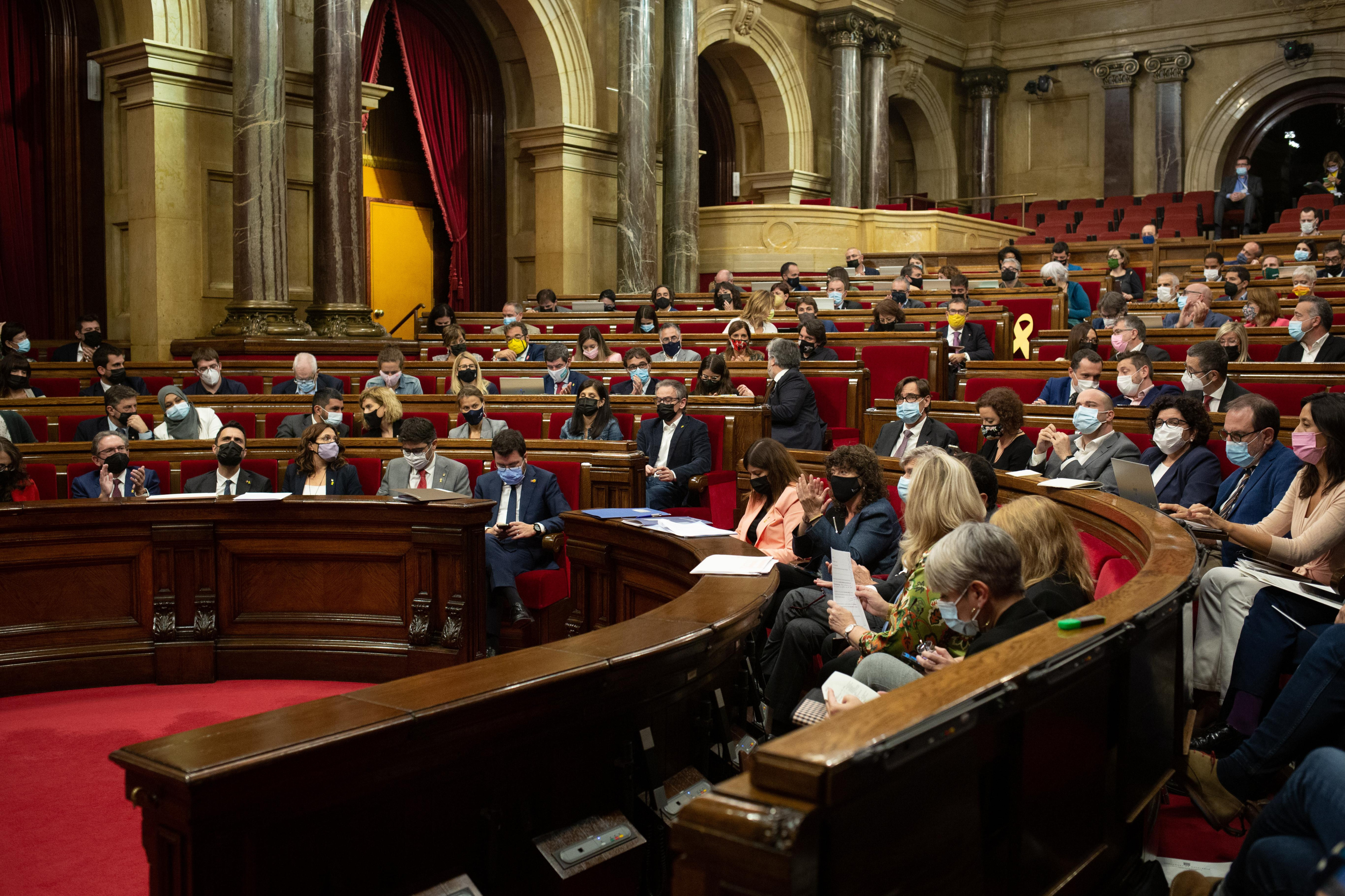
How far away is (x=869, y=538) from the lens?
156 inches

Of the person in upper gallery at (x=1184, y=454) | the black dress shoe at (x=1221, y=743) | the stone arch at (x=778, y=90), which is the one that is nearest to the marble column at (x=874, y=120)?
the stone arch at (x=778, y=90)

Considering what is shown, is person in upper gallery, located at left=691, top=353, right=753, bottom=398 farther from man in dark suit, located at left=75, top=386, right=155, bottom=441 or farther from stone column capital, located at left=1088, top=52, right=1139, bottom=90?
stone column capital, located at left=1088, top=52, right=1139, bottom=90

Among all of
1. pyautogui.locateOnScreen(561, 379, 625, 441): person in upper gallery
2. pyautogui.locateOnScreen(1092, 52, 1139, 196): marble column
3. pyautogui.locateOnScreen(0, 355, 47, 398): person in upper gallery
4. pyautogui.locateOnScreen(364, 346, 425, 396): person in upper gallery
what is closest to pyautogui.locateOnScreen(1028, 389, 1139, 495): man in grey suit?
pyautogui.locateOnScreen(561, 379, 625, 441): person in upper gallery

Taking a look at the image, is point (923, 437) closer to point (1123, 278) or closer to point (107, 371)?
point (107, 371)

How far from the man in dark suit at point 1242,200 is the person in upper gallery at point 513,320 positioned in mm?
9971

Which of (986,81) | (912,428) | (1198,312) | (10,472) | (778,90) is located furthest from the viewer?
(986,81)

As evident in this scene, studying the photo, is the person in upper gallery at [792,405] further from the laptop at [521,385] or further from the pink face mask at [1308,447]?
the pink face mask at [1308,447]

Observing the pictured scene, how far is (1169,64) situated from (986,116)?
2993mm

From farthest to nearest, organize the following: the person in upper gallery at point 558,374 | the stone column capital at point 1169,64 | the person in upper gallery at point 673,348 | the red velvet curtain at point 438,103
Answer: the stone column capital at point 1169,64
the red velvet curtain at point 438,103
the person in upper gallery at point 673,348
the person in upper gallery at point 558,374

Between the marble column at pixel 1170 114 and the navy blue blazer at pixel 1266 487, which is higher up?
the marble column at pixel 1170 114

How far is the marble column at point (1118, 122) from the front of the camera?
61.4 ft

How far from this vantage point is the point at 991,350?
308 inches

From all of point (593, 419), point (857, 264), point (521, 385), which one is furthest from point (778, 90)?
point (593, 419)

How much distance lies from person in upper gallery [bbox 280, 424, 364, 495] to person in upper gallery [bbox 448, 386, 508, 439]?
83 centimetres
